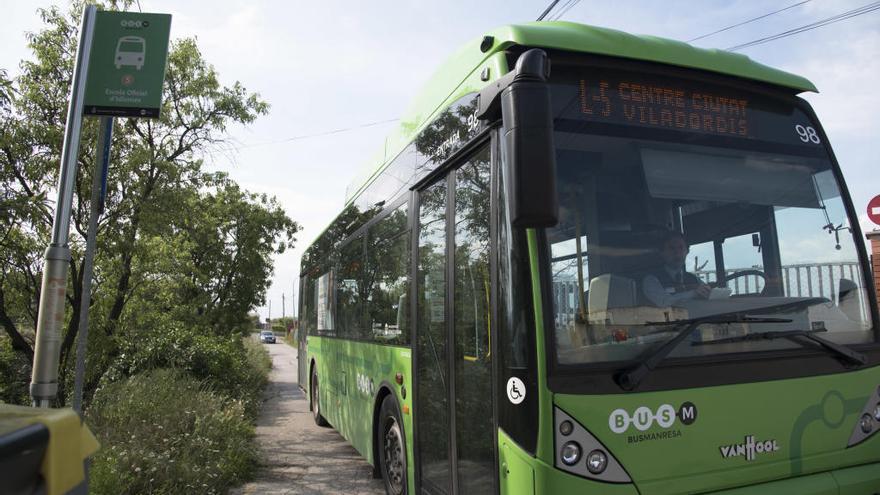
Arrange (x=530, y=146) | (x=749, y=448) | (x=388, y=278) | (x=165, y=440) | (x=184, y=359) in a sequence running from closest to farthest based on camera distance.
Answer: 1. (x=530, y=146)
2. (x=749, y=448)
3. (x=388, y=278)
4. (x=165, y=440)
5. (x=184, y=359)

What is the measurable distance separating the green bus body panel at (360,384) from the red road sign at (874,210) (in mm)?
6903

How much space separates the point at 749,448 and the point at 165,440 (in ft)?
18.6

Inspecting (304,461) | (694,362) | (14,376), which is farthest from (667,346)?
(14,376)

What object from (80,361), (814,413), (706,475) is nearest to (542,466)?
(706,475)

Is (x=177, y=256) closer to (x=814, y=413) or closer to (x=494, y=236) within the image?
(x=494, y=236)

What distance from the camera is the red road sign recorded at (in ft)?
25.5

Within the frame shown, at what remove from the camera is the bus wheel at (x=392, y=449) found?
15.6 feet

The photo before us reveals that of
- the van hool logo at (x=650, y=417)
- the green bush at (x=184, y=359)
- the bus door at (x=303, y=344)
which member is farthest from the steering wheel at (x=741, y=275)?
the bus door at (x=303, y=344)

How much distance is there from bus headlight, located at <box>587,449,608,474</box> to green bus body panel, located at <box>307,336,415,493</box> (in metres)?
2.03

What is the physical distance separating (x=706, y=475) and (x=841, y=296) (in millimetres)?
1414

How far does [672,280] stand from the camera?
9.80ft

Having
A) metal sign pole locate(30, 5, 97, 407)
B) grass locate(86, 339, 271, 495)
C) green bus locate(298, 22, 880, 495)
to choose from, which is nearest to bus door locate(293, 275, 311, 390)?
grass locate(86, 339, 271, 495)

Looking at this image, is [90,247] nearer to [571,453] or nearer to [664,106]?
[571,453]

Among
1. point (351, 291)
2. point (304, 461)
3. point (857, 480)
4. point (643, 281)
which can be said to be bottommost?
point (304, 461)
